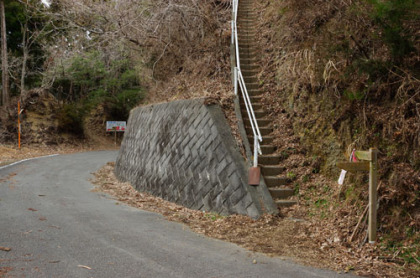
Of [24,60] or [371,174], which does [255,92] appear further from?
[24,60]

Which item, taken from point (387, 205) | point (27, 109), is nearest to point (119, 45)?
point (387, 205)

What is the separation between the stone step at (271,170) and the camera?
7.70m

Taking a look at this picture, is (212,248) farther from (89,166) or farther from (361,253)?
(89,166)

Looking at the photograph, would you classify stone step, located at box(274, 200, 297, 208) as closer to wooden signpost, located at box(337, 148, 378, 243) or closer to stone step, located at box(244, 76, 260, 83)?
wooden signpost, located at box(337, 148, 378, 243)

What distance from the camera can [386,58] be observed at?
19.6 feet

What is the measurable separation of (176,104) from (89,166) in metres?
8.82

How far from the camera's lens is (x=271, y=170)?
25.5ft

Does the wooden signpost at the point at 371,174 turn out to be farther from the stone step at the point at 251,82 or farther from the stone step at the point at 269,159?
the stone step at the point at 251,82

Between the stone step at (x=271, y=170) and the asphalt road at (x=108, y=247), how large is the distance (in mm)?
2191

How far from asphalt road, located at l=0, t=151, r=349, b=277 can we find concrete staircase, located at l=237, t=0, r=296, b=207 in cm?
211

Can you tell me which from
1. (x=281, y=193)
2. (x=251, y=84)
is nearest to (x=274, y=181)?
(x=281, y=193)

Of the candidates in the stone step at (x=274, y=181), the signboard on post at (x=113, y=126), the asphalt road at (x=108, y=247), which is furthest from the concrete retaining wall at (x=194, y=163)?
the signboard on post at (x=113, y=126)

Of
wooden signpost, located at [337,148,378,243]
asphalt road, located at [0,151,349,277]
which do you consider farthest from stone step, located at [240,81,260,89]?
wooden signpost, located at [337,148,378,243]

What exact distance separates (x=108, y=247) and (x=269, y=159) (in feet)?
13.5
